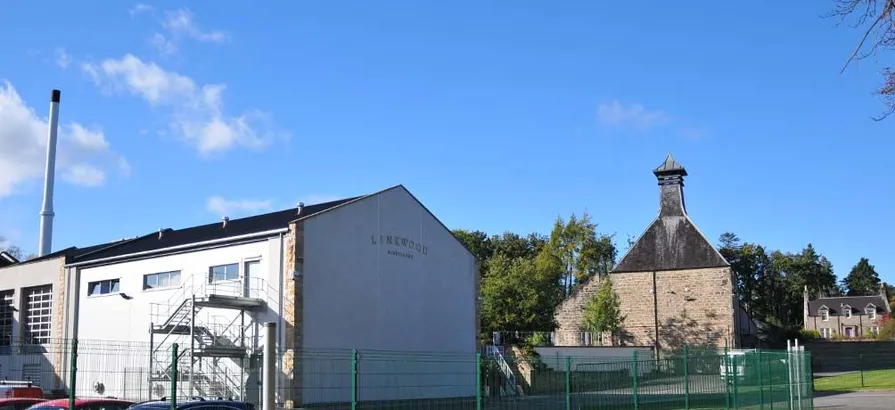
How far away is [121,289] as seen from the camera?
121ft

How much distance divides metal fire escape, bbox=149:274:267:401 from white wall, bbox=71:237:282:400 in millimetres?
70

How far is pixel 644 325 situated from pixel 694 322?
3.48m

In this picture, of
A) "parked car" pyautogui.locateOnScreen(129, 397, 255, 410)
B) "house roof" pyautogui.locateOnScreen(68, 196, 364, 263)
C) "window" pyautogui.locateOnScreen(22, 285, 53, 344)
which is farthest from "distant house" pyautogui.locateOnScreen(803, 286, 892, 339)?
"parked car" pyautogui.locateOnScreen(129, 397, 255, 410)

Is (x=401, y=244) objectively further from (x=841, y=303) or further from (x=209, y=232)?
(x=841, y=303)

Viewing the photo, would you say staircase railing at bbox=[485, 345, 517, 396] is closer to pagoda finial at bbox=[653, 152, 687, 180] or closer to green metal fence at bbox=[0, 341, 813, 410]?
green metal fence at bbox=[0, 341, 813, 410]

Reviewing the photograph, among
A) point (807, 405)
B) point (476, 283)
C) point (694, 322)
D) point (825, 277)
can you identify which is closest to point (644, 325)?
point (694, 322)

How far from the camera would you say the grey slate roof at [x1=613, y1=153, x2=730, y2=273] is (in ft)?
193

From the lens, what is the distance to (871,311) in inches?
4257

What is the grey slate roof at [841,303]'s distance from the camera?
110 meters

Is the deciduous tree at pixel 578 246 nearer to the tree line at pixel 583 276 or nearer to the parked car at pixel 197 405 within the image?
the tree line at pixel 583 276

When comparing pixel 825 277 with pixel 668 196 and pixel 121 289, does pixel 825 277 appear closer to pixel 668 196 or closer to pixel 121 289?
pixel 668 196

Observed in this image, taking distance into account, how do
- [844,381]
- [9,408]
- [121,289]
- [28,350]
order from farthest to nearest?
[844,381], [28,350], [121,289], [9,408]

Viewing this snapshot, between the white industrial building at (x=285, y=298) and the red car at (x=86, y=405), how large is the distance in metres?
9.82

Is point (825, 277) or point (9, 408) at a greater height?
point (825, 277)
